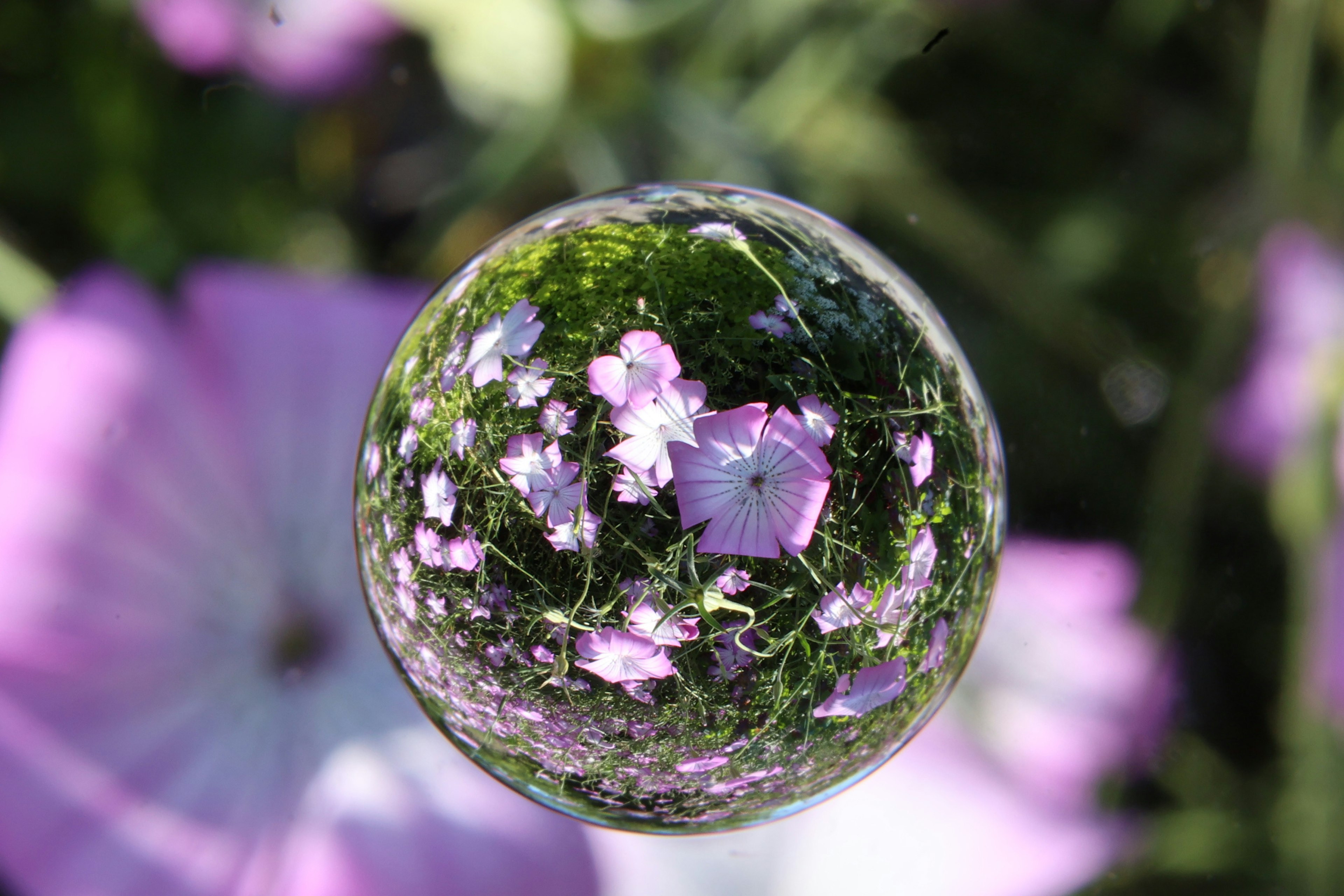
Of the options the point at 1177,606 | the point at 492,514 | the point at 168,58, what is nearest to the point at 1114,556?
the point at 1177,606

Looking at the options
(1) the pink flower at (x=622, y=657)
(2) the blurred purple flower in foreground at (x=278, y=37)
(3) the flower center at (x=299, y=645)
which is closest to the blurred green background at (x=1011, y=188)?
(2) the blurred purple flower in foreground at (x=278, y=37)

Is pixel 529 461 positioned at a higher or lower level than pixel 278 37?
lower

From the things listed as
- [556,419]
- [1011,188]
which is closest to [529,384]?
[556,419]

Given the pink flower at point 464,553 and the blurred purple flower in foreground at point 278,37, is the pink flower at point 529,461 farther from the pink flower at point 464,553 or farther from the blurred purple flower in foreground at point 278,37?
the blurred purple flower in foreground at point 278,37

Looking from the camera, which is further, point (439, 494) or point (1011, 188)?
point (1011, 188)

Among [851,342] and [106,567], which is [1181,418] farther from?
[106,567]

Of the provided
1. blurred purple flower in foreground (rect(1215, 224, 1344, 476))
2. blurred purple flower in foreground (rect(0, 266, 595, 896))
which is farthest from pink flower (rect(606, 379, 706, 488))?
blurred purple flower in foreground (rect(1215, 224, 1344, 476))

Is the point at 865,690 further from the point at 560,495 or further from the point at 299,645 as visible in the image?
the point at 299,645
